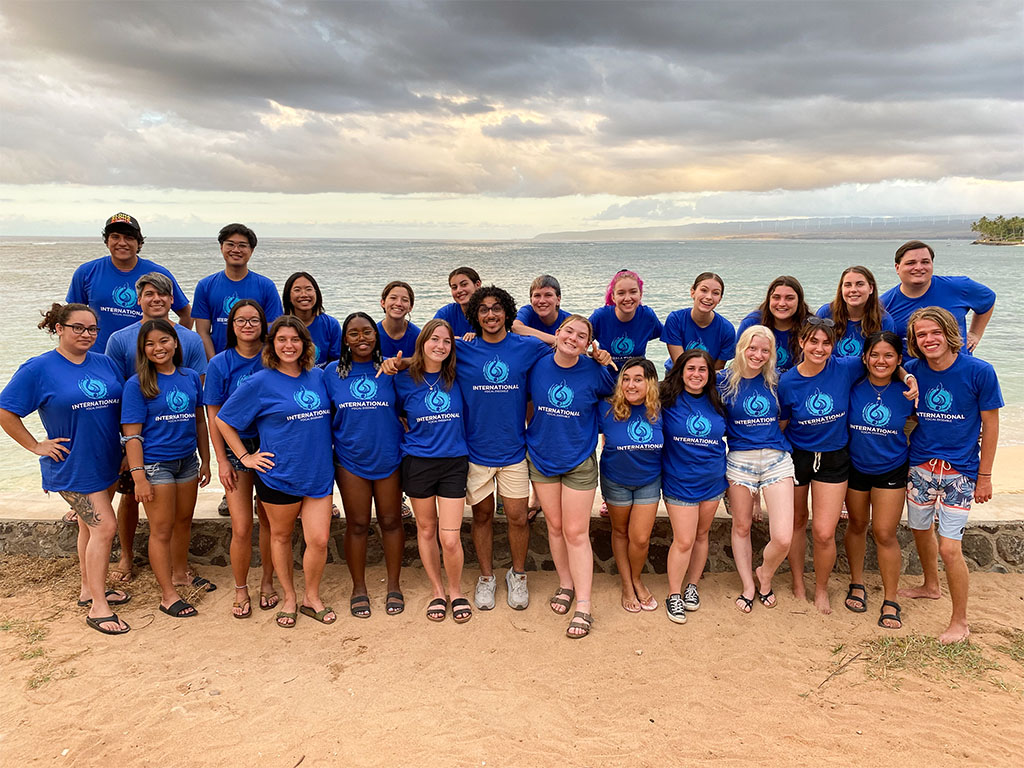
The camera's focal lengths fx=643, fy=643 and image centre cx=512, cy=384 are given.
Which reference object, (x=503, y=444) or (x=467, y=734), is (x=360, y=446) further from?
(x=467, y=734)

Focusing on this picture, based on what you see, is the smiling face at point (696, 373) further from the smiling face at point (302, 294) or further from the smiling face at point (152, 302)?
the smiling face at point (152, 302)

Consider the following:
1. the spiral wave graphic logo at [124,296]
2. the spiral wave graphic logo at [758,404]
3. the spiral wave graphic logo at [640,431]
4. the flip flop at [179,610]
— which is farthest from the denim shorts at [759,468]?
the spiral wave graphic logo at [124,296]

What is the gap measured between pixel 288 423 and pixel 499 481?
143 centimetres

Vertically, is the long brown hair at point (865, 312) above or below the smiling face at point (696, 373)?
above

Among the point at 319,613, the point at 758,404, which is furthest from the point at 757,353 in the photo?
the point at 319,613

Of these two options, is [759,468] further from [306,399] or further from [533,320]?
[306,399]

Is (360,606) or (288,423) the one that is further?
(360,606)

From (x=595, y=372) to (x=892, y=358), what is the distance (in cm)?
183

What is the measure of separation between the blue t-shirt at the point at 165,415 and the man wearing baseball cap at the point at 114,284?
102cm

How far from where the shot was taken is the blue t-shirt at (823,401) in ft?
13.6

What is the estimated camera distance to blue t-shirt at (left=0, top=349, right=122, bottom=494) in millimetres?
3871

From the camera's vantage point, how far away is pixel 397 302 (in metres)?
4.52

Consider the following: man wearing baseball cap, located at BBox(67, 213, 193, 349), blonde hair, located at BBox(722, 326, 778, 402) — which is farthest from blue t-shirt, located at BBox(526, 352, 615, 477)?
man wearing baseball cap, located at BBox(67, 213, 193, 349)

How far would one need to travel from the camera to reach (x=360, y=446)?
415cm
